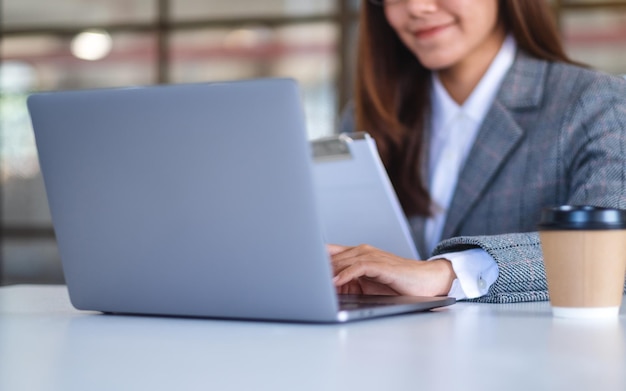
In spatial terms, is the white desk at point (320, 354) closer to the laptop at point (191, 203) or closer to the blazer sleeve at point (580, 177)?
the laptop at point (191, 203)

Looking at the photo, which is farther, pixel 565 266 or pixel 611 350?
pixel 565 266

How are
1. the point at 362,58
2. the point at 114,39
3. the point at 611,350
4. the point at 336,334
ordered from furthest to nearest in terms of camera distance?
the point at 114,39 < the point at 362,58 < the point at 336,334 < the point at 611,350

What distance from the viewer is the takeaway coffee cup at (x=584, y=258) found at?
3.03 ft

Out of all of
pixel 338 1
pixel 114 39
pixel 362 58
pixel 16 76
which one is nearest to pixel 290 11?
pixel 338 1

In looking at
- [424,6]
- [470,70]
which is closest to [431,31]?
[424,6]

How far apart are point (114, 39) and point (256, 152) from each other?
16.6 ft

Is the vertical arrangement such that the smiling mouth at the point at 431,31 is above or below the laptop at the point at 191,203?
above

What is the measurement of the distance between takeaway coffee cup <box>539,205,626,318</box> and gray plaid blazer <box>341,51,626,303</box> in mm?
605

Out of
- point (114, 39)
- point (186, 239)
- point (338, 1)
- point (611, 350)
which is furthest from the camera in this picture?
point (114, 39)

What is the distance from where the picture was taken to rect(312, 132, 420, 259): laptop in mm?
1342

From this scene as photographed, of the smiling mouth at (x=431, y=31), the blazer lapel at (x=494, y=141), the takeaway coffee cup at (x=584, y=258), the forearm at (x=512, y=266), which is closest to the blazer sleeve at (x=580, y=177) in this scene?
the forearm at (x=512, y=266)

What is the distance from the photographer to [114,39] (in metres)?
5.73

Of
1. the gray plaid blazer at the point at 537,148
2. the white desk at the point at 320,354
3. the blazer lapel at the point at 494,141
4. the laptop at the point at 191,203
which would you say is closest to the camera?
the white desk at the point at 320,354

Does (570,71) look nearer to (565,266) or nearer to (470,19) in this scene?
(470,19)
